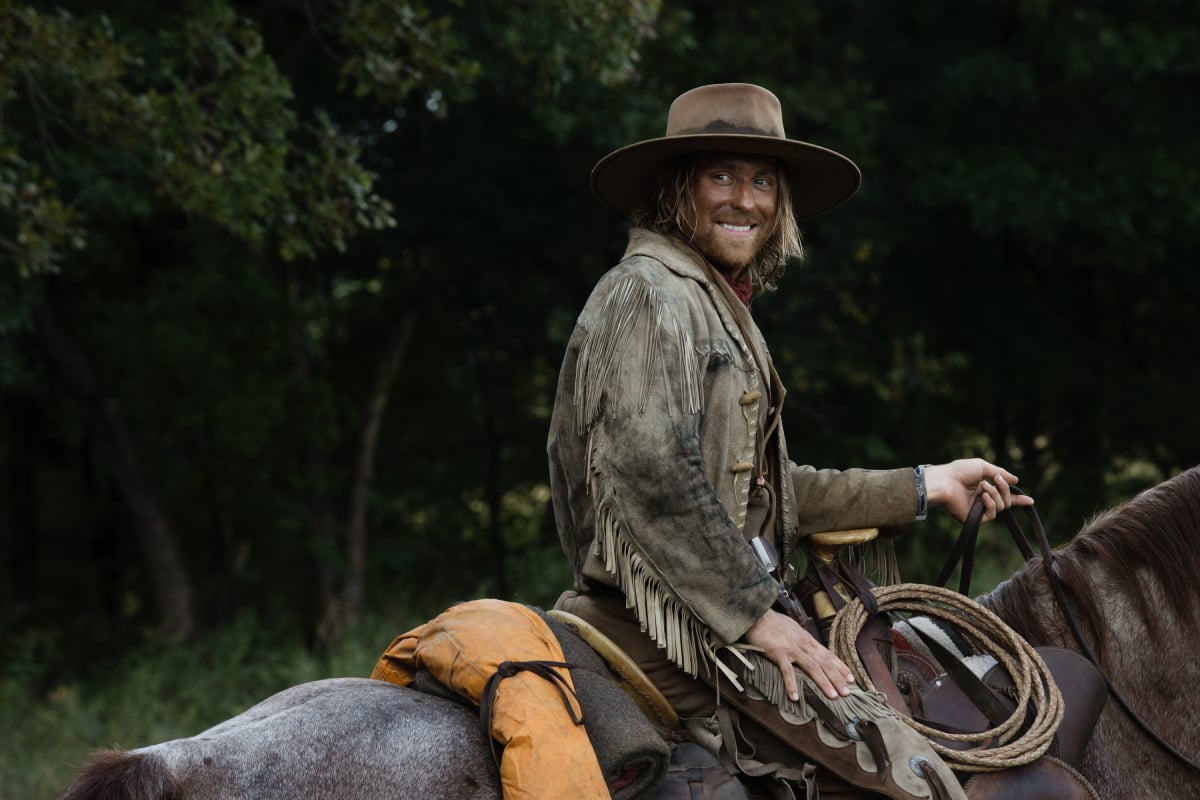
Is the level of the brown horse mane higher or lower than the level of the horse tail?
lower

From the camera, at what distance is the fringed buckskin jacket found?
2748mm

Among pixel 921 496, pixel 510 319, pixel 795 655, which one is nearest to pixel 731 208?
pixel 921 496

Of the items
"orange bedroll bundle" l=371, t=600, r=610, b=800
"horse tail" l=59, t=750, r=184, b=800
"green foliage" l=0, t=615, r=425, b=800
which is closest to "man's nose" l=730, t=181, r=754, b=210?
"orange bedroll bundle" l=371, t=600, r=610, b=800

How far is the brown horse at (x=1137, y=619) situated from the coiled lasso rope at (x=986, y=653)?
8.0 inches

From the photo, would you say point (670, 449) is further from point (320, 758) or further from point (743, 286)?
point (320, 758)

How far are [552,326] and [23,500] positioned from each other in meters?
8.53

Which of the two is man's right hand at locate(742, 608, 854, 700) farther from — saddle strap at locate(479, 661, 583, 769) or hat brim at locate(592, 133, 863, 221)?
hat brim at locate(592, 133, 863, 221)

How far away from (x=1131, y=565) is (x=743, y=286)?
47.5 inches

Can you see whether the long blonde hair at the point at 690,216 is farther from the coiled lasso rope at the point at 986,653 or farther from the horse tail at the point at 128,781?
the horse tail at the point at 128,781

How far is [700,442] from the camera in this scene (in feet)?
9.55

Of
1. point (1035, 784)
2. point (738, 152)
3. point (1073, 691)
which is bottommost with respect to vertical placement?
point (1035, 784)

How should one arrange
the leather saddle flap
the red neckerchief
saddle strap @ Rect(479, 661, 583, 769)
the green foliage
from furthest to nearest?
the green foliage < the red neckerchief < the leather saddle flap < saddle strap @ Rect(479, 661, 583, 769)

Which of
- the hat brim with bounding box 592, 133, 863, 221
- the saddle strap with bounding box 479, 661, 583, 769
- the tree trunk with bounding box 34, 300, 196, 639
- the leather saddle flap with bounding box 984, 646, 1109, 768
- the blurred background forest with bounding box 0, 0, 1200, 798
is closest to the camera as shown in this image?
the saddle strap with bounding box 479, 661, 583, 769

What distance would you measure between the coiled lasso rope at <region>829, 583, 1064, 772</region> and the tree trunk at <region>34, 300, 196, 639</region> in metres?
10.4
